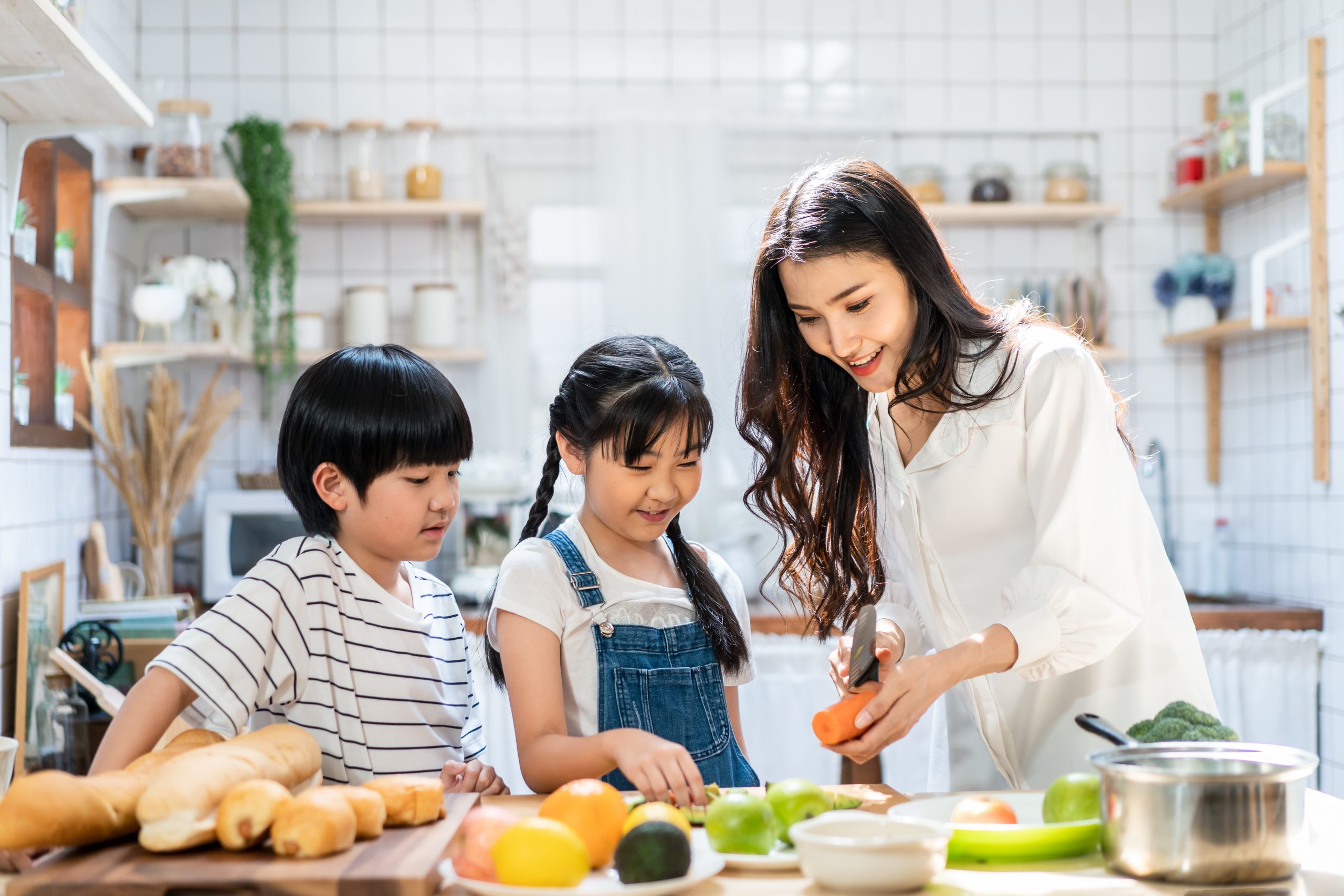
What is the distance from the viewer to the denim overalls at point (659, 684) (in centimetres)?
125

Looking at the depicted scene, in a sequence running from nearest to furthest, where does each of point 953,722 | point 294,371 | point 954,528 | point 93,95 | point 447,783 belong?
point 447,783, point 954,528, point 953,722, point 93,95, point 294,371

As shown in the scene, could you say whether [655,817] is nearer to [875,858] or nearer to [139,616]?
[875,858]

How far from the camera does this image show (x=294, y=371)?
314 cm

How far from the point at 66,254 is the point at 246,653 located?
70.2 inches

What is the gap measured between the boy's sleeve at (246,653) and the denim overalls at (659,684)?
0.29 metres

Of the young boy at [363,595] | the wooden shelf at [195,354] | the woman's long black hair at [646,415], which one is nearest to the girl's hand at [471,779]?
the young boy at [363,595]

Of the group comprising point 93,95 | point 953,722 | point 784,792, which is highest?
point 93,95

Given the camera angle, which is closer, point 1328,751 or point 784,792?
point 784,792

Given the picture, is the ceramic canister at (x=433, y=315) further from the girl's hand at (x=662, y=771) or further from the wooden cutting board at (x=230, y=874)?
the wooden cutting board at (x=230, y=874)

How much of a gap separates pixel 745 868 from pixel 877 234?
2.25 feet

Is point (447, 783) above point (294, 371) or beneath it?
beneath

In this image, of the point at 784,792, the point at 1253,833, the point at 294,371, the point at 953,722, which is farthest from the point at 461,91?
the point at 1253,833

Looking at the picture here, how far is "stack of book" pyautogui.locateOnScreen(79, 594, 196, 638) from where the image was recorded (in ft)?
7.41

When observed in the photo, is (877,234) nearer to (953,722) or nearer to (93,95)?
(953,722)
